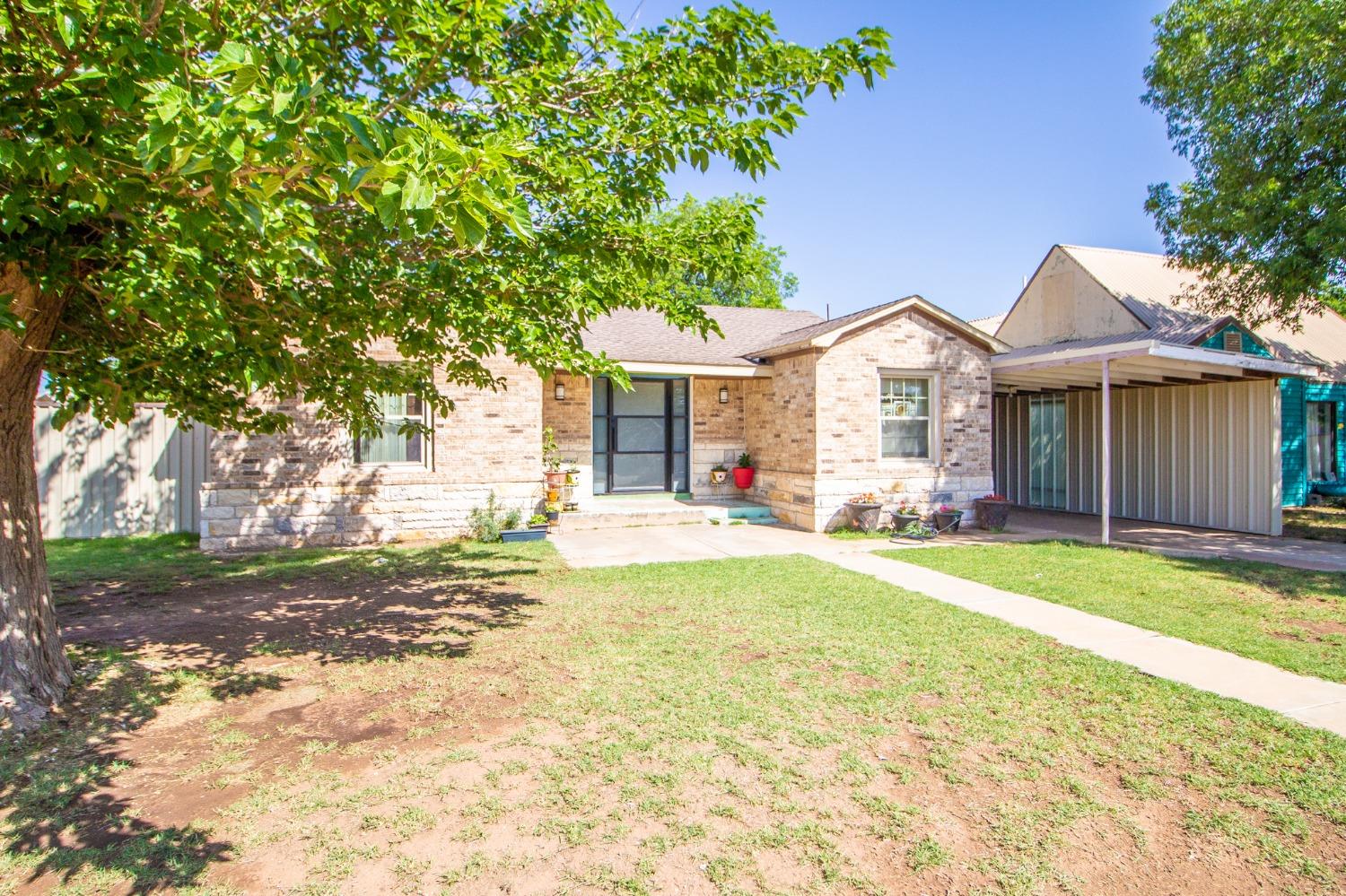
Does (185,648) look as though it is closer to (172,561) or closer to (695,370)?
(172,561)

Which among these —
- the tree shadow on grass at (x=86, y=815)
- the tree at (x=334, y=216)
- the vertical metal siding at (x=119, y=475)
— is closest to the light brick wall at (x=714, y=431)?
the vertical metal siding at (x=119, y=475)

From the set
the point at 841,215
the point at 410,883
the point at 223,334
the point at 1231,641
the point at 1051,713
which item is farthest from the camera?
the point at 841,215

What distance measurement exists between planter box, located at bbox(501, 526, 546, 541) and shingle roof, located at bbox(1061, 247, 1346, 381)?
1229cm

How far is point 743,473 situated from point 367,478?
6717 mm

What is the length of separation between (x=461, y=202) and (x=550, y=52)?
3.52m

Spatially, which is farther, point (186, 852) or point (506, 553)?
point (506, 553)

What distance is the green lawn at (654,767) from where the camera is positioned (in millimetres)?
2775

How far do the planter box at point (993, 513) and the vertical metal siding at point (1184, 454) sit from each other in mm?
3465

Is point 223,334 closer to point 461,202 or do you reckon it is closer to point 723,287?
point 461,202

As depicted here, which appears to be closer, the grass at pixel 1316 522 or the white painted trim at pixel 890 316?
the grass at pixel 1316 522

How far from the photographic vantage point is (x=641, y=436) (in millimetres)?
A: 13680

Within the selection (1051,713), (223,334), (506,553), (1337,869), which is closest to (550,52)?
(223,334)

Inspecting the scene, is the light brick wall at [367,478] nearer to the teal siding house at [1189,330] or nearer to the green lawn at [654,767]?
the green lawn at [654,767]

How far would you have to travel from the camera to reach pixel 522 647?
5535mm
